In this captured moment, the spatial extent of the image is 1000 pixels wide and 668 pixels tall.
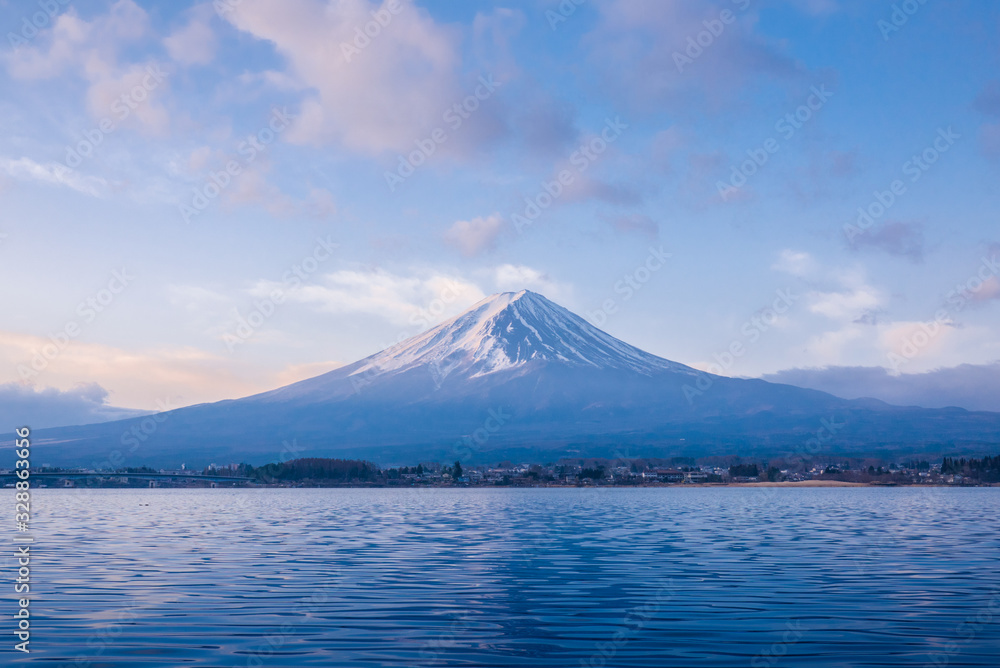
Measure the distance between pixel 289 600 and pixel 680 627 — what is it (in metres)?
10.8

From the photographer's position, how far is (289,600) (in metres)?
26.1

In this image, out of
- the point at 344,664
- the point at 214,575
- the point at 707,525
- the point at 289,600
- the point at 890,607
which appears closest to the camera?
the point at 344,664

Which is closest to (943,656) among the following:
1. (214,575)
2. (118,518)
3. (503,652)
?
(503,652)

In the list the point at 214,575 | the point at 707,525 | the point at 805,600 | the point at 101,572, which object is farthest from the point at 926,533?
the point at 101,572

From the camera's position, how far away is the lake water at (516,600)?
1939 cm

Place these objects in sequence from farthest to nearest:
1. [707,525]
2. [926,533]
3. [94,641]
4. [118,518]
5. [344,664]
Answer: [118,518] < [707,525] < [926,533] < [94,641] < [344,664]

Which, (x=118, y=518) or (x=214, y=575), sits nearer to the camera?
(x=214, y=575)

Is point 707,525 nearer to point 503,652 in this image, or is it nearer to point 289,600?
point 289,600

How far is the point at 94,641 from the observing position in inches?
811

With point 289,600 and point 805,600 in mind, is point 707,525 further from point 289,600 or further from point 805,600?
point 289,600

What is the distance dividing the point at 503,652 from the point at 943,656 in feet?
28.5

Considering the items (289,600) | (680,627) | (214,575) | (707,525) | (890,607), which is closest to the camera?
(680,627)

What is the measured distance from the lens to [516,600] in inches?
1042

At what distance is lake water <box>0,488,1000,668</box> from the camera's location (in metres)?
19.4
